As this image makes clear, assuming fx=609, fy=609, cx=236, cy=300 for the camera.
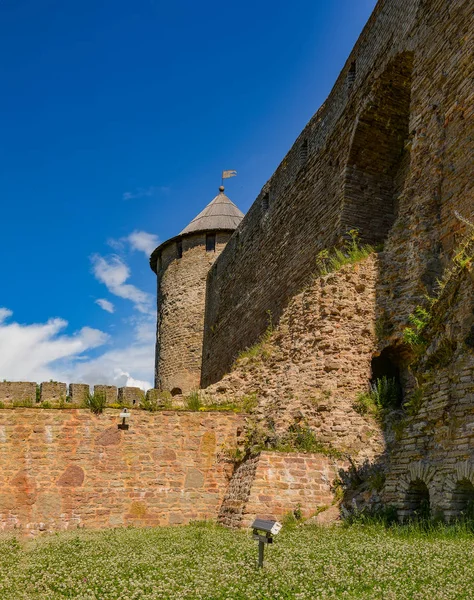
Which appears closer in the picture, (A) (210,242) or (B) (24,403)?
(B) (24,403)

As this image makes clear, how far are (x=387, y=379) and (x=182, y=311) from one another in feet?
50.1

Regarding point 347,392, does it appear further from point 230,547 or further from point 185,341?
point 185,341

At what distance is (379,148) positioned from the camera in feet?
40.6

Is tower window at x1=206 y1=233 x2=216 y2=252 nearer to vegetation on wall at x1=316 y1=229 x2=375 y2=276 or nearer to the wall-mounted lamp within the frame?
vegetation on wall at x1=316 y1=229 x2=375 y2=276

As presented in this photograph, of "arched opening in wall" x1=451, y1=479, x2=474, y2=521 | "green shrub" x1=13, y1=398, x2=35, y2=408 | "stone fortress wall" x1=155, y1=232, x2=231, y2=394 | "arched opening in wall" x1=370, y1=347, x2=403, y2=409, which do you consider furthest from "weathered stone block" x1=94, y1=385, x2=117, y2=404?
"stone fortress wall" x1=155, y1=232, x2=231, y2=394

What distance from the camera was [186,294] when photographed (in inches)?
971

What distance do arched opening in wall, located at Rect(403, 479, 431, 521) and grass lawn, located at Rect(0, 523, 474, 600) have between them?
14.8 inches

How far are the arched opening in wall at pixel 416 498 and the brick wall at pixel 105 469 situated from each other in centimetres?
439

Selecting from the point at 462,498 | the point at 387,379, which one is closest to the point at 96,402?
the point at 387,379

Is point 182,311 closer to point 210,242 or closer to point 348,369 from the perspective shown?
point 210,242

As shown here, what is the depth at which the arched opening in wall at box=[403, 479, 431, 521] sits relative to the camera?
656 centimetres

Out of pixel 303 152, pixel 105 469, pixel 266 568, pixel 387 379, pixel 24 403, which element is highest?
pixel 303 152

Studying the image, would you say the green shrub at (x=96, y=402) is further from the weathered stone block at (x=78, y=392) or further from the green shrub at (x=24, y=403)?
the green shrub at (x=24, y=403)

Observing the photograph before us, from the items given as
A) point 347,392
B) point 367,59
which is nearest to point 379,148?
point 367,59
